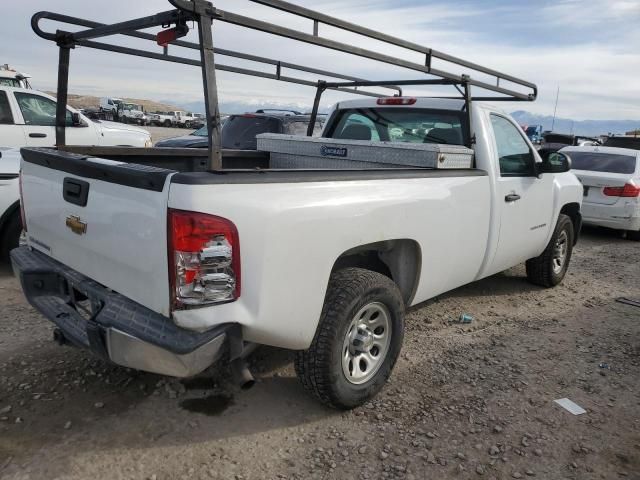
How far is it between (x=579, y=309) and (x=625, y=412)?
6.41 ft

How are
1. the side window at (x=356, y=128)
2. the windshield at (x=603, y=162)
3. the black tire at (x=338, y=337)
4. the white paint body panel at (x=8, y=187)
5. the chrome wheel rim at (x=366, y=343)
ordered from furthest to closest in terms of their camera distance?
the windshield at (x=603, y=162)
the white paint body panel at (x=8, y=187)
the side window at (x=356, y=128)
the chrome wheel rim at (x=366, y=343)
the black tire at (x=338, y=337)

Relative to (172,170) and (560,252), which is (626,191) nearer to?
(560,252)

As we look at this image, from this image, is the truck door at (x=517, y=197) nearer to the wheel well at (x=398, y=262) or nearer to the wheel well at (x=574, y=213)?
the wheel well at (x=574, y=213)

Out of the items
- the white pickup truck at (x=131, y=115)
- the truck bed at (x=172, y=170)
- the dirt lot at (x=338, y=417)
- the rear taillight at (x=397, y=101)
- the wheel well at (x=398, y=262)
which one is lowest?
the dirt lot at (x=338, y=417)

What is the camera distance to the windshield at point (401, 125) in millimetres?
4227

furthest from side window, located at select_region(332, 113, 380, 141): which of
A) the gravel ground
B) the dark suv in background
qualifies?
the gravel ground

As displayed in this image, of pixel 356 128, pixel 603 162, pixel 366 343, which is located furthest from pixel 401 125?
pixel 603 162

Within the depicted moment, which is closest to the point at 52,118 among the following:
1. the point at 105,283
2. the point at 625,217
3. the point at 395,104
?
the point at 395,104

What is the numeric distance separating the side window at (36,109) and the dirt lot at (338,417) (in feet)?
16.3

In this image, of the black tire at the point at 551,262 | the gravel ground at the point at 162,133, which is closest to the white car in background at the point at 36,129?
the black tire at the point at 551,262

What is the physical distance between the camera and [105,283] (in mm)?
2605

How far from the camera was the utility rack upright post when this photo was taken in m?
2.27

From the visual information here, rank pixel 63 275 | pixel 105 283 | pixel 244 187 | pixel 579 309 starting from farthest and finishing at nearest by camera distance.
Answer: pixel 579 309 < pixel 63 275 < pixel 105 283 < pixel 244 187

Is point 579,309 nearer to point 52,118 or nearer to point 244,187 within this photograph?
point 244,187
